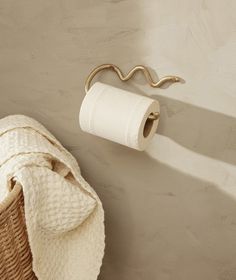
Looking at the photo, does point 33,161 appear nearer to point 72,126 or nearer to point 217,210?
point 72,126

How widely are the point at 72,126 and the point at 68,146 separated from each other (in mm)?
56

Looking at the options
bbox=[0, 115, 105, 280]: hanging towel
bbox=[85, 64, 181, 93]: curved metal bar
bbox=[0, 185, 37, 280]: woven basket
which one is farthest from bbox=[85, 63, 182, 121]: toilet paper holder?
bbox=[0, 185, 37, 280]: woven basket

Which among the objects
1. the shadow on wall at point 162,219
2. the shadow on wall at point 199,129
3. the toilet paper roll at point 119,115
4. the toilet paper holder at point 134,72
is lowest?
the shadow on wall at point 162,219

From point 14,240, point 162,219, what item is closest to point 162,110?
point 162,219

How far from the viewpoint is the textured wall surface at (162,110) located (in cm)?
81

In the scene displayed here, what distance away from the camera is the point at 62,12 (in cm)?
90

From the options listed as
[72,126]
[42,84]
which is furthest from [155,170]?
[42,84]

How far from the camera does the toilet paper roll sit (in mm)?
760

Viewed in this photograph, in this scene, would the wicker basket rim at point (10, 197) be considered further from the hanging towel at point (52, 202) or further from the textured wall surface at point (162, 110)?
the textured wall surface at point (162, 110)

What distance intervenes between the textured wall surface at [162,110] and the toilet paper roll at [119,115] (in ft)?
0.32

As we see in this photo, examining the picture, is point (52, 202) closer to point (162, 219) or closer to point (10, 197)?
point (10, 197)

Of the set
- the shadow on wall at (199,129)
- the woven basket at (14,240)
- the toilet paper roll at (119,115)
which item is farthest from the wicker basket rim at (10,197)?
the shadow on wall at (199,129)

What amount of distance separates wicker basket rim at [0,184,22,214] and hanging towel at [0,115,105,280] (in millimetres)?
11

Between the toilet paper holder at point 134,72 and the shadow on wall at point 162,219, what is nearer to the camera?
the toilet paper holder at point 134,72
